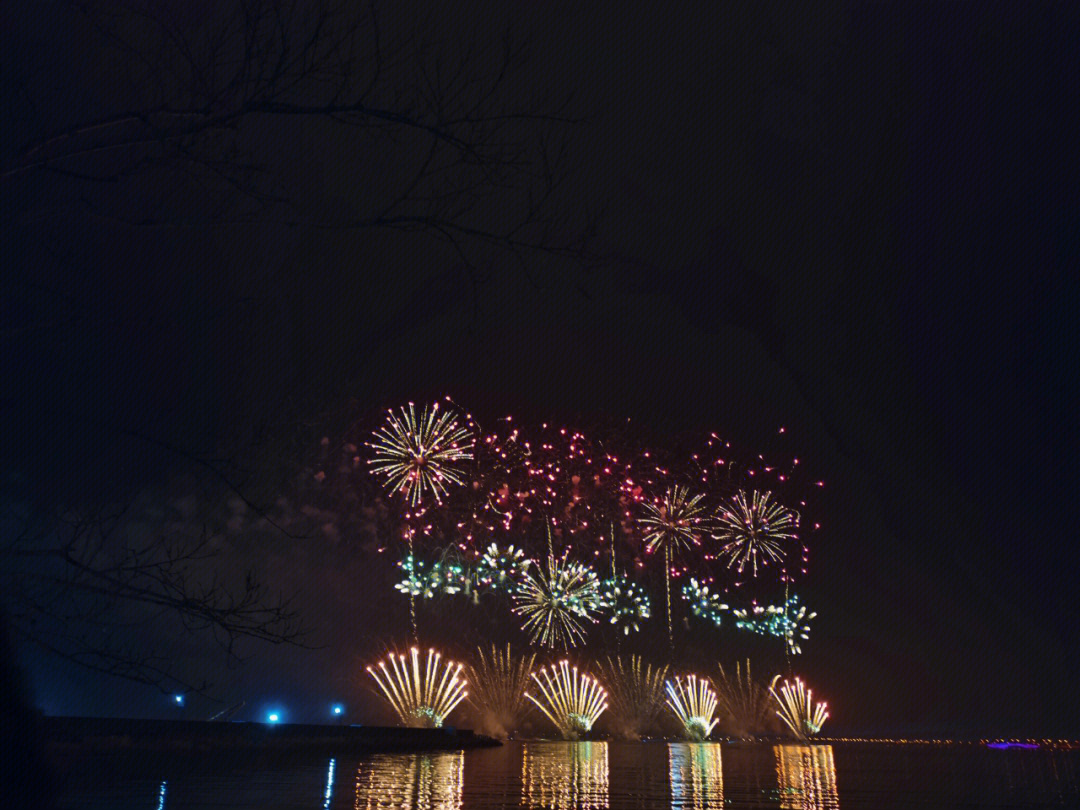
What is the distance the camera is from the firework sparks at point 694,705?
4844 cm

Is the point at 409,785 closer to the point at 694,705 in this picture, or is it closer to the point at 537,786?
the point at 537,786

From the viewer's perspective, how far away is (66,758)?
16266mm

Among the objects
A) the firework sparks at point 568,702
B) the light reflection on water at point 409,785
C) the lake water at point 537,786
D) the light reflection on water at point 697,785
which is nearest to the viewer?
the light reflection on water at point 409,785

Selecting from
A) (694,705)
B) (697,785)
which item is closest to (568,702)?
(694,705)

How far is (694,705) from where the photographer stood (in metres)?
49.7

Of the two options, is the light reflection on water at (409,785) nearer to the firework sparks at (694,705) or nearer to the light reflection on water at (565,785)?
the light reflection on water at (565,785)

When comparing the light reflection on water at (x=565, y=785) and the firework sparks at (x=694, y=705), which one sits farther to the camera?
the firework sparks at (x=694, y=705)

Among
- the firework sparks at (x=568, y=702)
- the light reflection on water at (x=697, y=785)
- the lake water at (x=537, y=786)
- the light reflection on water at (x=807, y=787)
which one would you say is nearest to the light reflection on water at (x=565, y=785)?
the lake water at (x=537, y=786)

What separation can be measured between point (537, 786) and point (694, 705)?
38780mm

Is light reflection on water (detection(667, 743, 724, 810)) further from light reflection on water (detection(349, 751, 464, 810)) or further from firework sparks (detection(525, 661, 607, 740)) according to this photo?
firework sparks (detection(525, 661, 607, 740))

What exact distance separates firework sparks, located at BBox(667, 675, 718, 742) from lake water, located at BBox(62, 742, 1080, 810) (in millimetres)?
29670

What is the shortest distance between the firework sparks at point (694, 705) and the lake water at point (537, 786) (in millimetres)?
29670

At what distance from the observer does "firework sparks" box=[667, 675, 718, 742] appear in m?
48.4

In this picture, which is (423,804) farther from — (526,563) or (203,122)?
(526,563)
